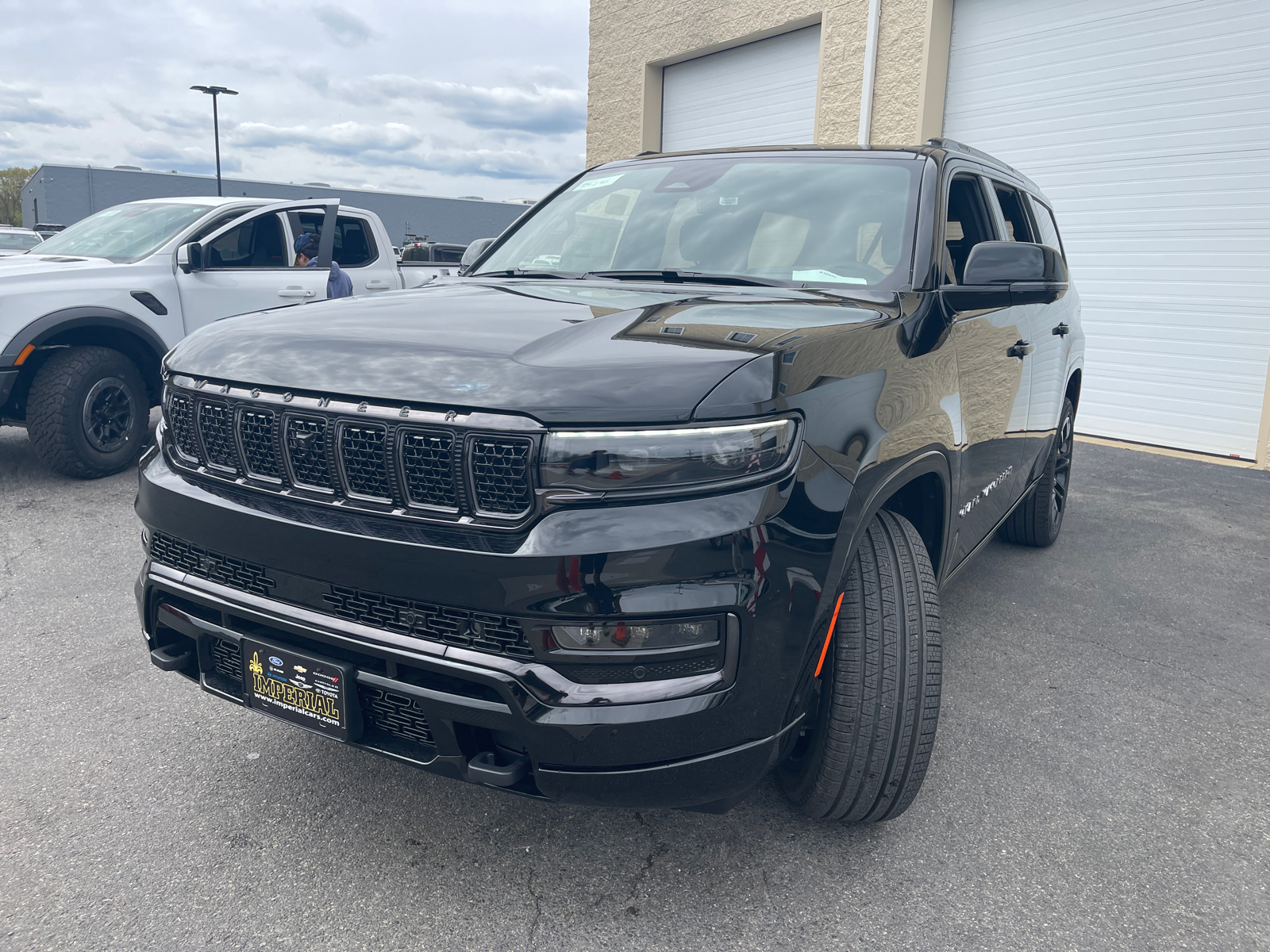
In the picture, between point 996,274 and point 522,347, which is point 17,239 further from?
point 996,274

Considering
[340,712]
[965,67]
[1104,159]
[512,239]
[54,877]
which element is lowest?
[54,877]

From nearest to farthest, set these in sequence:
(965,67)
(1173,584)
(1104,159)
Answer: (1173,584) → (1104,159) → (965,67)

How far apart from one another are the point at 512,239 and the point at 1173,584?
141 inches

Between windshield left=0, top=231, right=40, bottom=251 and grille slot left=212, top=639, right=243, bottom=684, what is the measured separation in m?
18.8

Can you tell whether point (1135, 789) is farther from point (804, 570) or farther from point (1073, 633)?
point (804, 570)

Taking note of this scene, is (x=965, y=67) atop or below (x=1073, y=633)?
atop

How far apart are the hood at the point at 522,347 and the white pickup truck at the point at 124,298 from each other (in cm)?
233

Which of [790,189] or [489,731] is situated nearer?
[489,731]

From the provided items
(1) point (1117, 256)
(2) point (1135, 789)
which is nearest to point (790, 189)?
(2) point (1135, 789)

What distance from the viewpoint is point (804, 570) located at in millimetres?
1802

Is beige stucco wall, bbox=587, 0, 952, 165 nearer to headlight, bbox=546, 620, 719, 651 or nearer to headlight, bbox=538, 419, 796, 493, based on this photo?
headlight, bbox=538, 419, 796, 493

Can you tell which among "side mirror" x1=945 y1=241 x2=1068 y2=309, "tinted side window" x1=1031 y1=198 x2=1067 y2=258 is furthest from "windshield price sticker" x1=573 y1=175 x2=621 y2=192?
"tinted side window" x1=1031 y1=198 x2=1067 y2=258

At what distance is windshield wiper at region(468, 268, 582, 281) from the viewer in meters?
2.98

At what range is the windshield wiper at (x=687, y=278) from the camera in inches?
105
